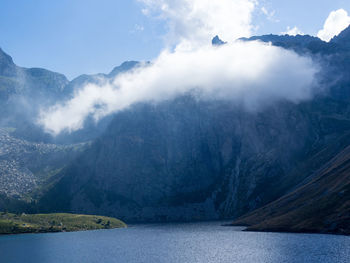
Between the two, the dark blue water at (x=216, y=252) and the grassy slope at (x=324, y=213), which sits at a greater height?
the grassy slope at (x=324, y=213)

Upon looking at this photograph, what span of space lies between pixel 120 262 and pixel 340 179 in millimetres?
132626

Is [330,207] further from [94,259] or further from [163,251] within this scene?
[94,259]

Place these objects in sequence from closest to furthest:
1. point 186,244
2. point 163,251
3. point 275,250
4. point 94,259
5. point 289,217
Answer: point 275,250
point 94,259
point 163,251
point 186,244
point 289,217

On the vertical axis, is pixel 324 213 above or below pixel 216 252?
above

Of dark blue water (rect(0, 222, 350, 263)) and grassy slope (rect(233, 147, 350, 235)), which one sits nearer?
dark blue water (rect(0, 222, 350, 263))

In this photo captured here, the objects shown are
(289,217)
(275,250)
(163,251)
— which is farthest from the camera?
(289,217)

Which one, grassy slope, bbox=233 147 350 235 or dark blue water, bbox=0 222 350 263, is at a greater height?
grassy slope, bbox=233 147 350 235

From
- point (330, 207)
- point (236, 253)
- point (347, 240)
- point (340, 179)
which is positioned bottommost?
point (236, 253)

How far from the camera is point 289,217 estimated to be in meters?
192

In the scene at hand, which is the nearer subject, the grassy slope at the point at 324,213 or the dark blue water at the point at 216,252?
the dark blue water at the point at 216,252

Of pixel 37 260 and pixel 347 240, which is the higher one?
pixel 347 240

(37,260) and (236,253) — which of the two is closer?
(236,253)

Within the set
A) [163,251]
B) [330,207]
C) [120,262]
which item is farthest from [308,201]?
[120,262]

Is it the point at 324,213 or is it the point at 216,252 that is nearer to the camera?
the point at 216,252
